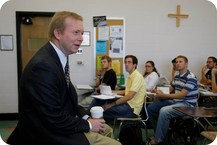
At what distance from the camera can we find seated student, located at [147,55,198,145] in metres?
2.88

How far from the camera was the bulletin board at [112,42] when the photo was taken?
14.8ft

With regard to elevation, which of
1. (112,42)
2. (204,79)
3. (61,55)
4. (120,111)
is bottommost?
(120,111)

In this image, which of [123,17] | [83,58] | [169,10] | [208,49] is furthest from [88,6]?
[208,49]

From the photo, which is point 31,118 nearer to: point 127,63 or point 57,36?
point 57,36

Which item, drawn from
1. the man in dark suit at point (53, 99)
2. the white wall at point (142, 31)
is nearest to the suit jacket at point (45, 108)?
the man in dark suit at point (53, 99)

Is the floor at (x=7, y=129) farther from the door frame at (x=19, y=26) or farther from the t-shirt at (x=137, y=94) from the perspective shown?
the door frame at (x=19, y=26)

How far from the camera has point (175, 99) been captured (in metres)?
3.08

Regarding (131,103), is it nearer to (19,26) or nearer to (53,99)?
(53,99)

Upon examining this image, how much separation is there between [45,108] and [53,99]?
59 millimetres

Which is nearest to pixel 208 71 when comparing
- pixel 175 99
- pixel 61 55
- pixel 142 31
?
pixel 142 31

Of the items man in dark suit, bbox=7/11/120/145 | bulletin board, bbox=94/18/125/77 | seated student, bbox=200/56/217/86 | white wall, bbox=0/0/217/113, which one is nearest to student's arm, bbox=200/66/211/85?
seated student, bbox=200/56/217/86

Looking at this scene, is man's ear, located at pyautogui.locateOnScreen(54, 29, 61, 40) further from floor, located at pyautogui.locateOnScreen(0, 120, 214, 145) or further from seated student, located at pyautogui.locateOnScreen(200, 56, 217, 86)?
seated student, located at pyautogui.locateOnScreen(200, 56, 217, 86)

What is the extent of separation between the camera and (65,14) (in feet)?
4.66

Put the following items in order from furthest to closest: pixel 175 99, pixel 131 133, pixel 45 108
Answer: pixel 175 99 → pixel 131 133 → pixel 45 108
